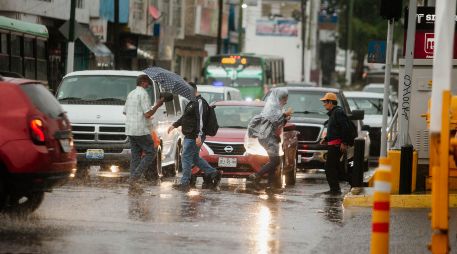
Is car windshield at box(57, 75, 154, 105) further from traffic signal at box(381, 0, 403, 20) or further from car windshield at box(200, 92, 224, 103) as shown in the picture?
car windshield at box(200, 92, 224, 103)

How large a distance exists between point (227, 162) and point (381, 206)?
11.5 meters

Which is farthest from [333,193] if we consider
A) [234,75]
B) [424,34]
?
[234,75]

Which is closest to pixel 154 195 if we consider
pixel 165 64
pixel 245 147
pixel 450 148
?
pixel 245 147

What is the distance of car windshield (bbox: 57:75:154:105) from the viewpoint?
22766 mm

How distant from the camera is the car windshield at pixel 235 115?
2242 cm

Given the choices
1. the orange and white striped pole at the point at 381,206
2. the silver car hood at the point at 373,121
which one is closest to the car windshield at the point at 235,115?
the silver car hood at the point at 373,121

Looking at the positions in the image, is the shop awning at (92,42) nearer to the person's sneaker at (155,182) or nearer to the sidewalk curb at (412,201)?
the person's sneaker at (155,182)

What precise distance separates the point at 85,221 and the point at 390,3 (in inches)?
255

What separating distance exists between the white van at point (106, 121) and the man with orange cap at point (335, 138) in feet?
9.77

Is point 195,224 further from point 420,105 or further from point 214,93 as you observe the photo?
point 214,93

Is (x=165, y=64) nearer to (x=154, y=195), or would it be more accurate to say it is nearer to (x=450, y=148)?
(x=154, y=195)

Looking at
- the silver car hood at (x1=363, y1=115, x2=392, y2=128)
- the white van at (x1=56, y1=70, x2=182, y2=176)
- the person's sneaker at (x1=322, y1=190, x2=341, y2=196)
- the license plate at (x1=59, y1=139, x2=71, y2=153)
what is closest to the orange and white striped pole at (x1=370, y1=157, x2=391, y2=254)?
the license plate at (x1=59, y1=139, x2=71, y2=153)

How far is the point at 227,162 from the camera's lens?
21.1 m

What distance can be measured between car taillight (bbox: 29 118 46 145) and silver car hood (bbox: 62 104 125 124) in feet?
28.9
